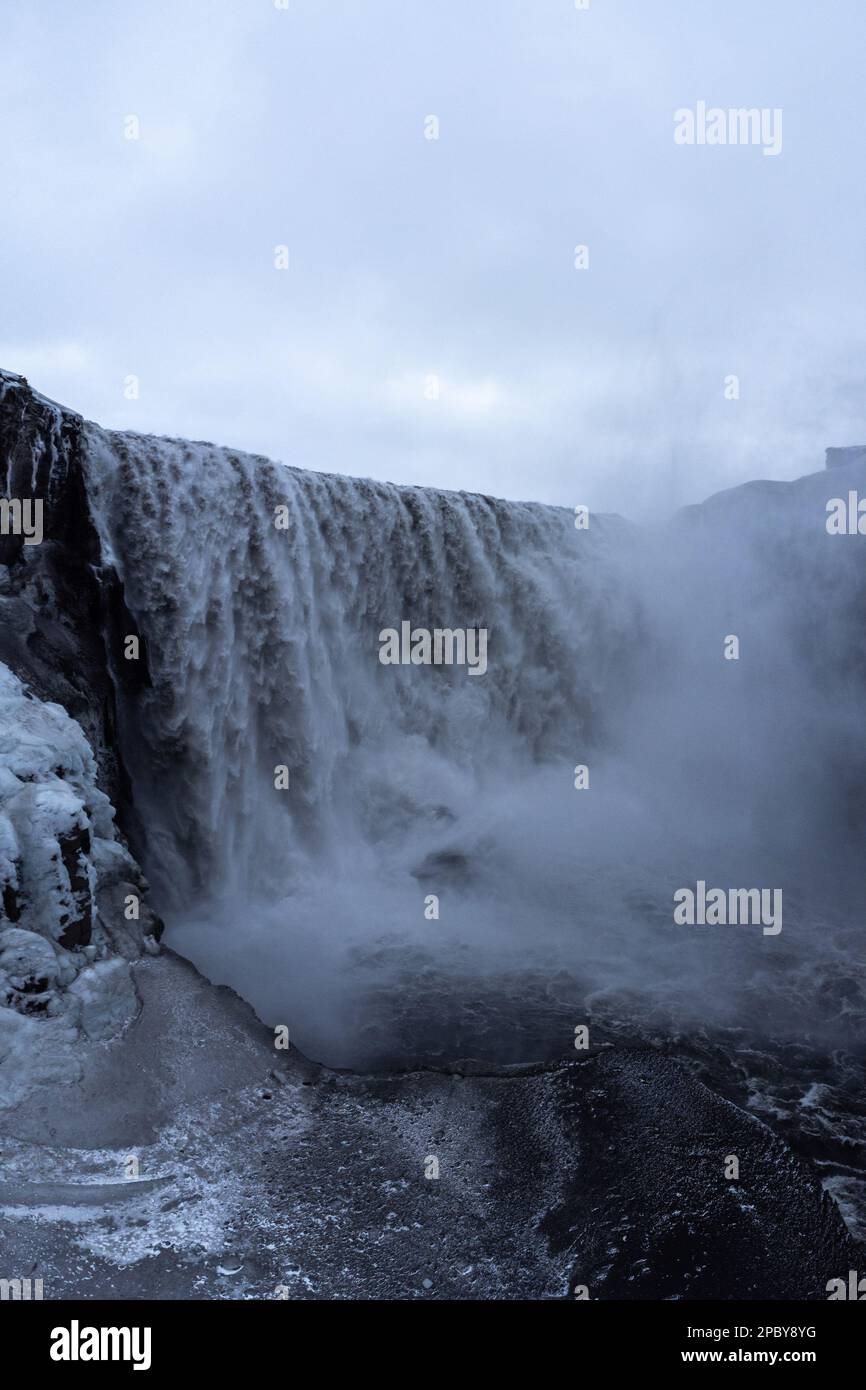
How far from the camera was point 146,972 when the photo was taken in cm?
709

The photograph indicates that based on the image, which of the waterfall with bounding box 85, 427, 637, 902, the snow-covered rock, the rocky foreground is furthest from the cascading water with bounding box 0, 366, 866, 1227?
the snow-covered rock

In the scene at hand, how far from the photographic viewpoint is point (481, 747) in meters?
16.1

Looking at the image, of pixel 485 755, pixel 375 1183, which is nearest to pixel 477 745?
pixel 485 755

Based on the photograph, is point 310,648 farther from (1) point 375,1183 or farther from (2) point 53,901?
(1) point 375,1183

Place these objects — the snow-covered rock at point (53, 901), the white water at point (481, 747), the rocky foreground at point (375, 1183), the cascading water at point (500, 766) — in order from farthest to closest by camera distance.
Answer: the white water at point (481, 747) < the cascading water at point (500, 766) < the snow-covered rock at point (53, 901) < the rocky foreground at point (375, 1183)

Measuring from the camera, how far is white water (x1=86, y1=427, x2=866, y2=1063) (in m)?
10.1

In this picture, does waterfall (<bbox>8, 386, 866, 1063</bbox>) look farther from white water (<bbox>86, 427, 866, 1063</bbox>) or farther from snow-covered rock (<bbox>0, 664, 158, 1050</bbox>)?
snow-covered rock (<bbox>0, 664, 158, 1050</bbox>)

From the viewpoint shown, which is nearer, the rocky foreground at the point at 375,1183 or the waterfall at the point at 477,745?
the rocky foreground at the point at 375,1183

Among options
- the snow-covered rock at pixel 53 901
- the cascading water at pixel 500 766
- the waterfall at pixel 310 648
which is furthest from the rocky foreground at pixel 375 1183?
the waterfall at pixel 310 648

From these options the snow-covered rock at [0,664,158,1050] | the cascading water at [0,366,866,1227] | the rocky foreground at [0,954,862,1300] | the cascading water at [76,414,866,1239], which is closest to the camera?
the rocky foreground at [0,954,862,1300]

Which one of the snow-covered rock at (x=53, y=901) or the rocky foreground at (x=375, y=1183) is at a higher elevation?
the snow-covered rock at (x=53, y=901)

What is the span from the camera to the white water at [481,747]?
10.1 meters

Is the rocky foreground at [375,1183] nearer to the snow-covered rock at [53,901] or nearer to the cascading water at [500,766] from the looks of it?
the snow-covered rock at [53,901]
